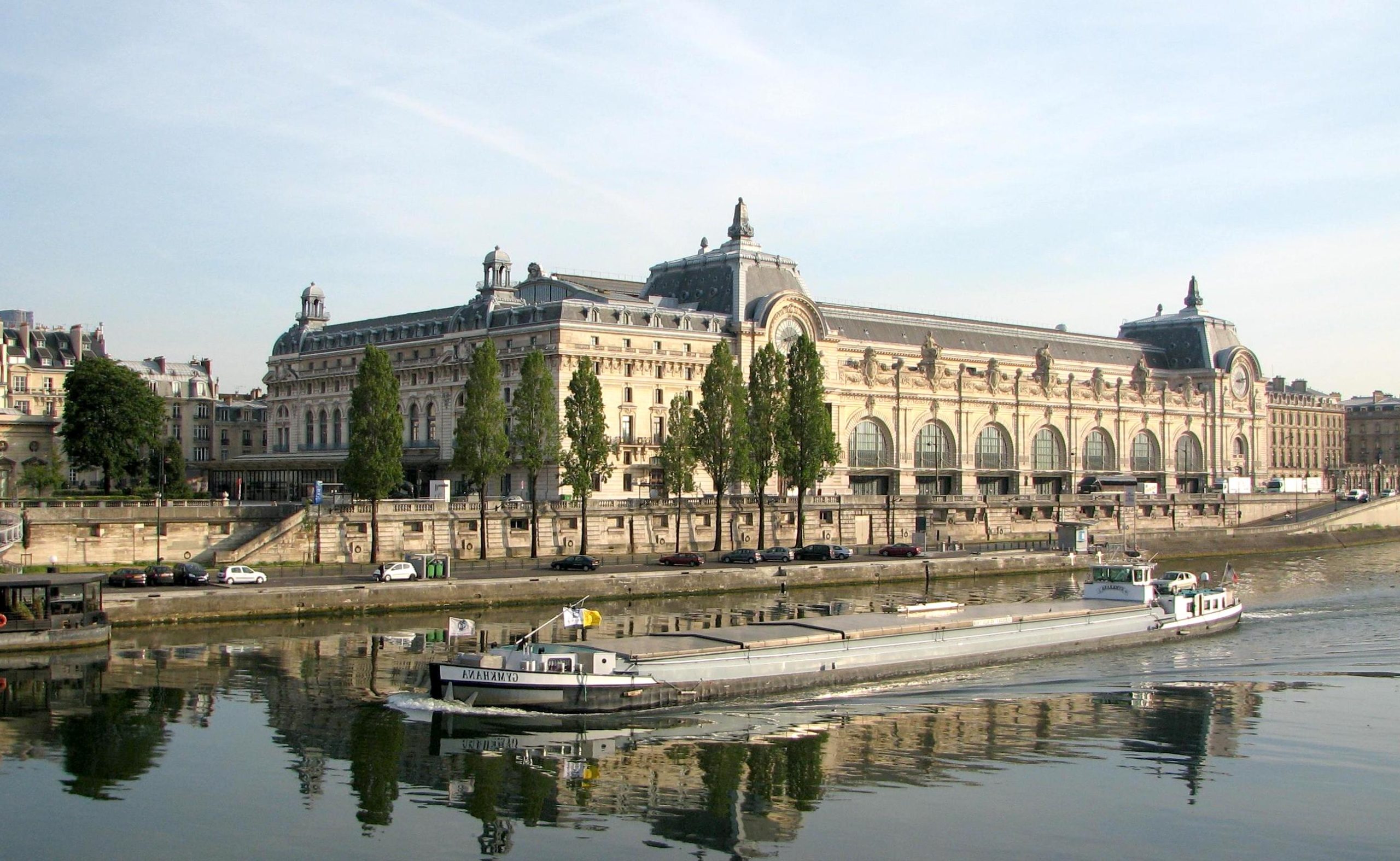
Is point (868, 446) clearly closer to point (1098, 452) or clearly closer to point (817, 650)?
point (1098, 452)

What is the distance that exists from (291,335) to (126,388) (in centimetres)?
2749

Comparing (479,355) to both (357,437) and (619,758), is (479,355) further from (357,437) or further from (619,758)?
(619,758)

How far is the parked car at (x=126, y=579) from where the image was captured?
67.5 meters

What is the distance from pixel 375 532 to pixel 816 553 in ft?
90.7

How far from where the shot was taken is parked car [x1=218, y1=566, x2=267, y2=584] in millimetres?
69500

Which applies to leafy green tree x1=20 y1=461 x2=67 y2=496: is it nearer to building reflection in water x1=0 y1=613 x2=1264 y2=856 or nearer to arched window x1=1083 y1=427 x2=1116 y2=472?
building reflection in water x1=0 y1=613 x2=1264 y2=856

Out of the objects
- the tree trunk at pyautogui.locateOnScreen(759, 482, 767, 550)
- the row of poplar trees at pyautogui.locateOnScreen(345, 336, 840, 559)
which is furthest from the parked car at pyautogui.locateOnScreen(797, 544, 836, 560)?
the row of poplar trees at pyautogui.locateOnScreen(345, 336, 840, 559)

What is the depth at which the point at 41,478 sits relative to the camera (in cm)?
9269

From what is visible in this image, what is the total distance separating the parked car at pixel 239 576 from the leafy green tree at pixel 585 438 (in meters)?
21.4

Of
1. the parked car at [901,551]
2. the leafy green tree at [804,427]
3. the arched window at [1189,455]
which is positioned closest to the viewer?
the leafy green tree at [804,427]

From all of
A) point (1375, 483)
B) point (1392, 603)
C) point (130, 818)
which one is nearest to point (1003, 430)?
point (1392, 603)

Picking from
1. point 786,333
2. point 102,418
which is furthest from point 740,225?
point 102,418

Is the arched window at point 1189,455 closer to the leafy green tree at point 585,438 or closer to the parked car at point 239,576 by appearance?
the leafy green tree at point 585,438

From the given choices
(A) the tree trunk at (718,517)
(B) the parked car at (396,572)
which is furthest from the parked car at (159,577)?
(A) the tree trunk at (718,517)
